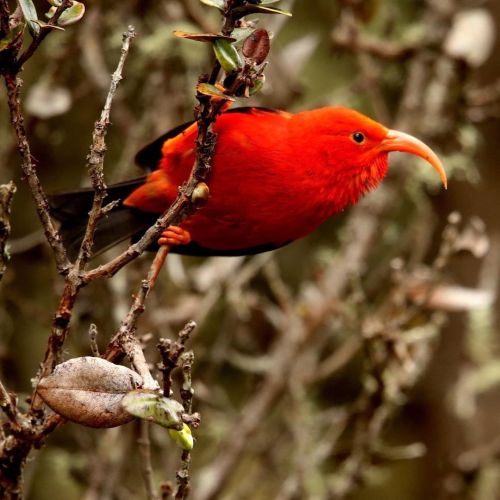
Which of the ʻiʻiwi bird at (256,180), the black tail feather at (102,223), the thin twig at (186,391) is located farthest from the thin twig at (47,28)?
the black tail feather at (102,223)

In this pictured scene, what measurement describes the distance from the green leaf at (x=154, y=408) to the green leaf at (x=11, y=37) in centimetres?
44

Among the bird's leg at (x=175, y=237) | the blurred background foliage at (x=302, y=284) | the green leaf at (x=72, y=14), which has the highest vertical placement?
the green leaf at (x=72, y=14)

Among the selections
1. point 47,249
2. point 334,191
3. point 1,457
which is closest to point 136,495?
point 47,249

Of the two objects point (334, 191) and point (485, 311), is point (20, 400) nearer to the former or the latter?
point (334, 191)

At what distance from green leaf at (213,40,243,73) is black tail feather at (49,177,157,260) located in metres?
0.81

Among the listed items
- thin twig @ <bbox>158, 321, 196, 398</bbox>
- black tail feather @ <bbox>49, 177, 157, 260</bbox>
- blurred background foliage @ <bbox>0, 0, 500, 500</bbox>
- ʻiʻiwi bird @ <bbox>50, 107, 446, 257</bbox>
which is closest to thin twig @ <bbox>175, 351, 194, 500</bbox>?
thin twig @ <bbox>158, 321, 196, 398</bbox>

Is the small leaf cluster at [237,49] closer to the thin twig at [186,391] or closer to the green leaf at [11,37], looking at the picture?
the green leaf at [11,37]

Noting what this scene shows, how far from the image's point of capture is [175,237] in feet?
5.41

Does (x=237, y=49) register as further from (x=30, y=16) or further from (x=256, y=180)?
(x=256, y=180)

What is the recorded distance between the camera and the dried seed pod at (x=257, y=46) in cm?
113

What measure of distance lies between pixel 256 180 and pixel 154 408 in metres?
0.78

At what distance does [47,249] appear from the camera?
2.57m

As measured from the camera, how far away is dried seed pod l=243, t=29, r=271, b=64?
1.13 m

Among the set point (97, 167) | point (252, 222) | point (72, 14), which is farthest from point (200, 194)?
point (252, 222)
